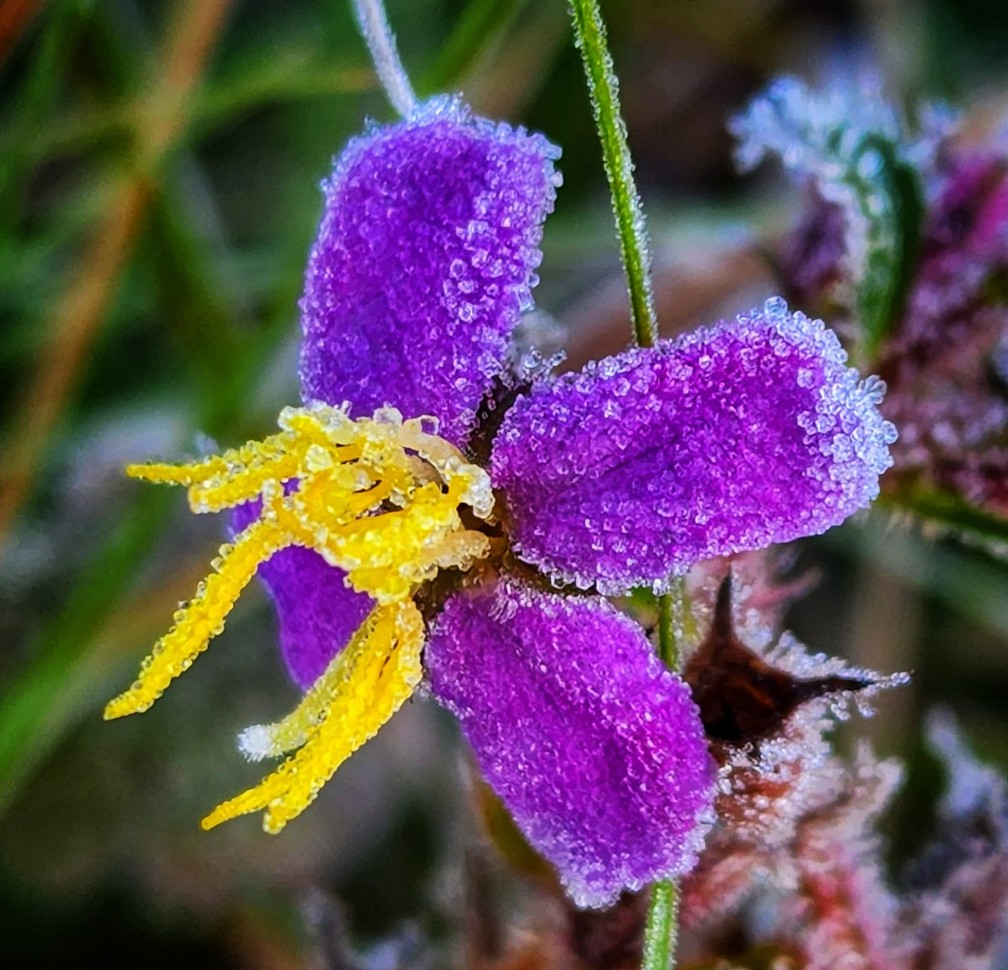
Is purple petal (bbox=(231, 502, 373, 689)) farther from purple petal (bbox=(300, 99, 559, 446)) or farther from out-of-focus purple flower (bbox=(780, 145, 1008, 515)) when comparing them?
out-of-focus purple flower (bbox=(780, 145, 1008, 515))

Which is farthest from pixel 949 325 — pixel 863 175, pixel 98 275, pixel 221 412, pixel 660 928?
pixel 98 275

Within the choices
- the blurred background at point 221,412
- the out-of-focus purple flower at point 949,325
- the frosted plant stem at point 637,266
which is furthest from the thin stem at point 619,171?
the blurred background at point 221,412

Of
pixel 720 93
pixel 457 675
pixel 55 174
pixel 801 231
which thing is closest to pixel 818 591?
pixel 720 93

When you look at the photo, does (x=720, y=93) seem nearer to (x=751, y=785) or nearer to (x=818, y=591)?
(x=818, y=591)

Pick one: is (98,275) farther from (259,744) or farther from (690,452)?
(690,452)

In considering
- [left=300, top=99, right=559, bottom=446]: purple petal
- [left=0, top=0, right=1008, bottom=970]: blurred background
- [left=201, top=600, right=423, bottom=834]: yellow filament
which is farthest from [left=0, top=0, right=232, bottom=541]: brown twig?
[left=201, top=600, right=423, bottom=834]: yellow filament
